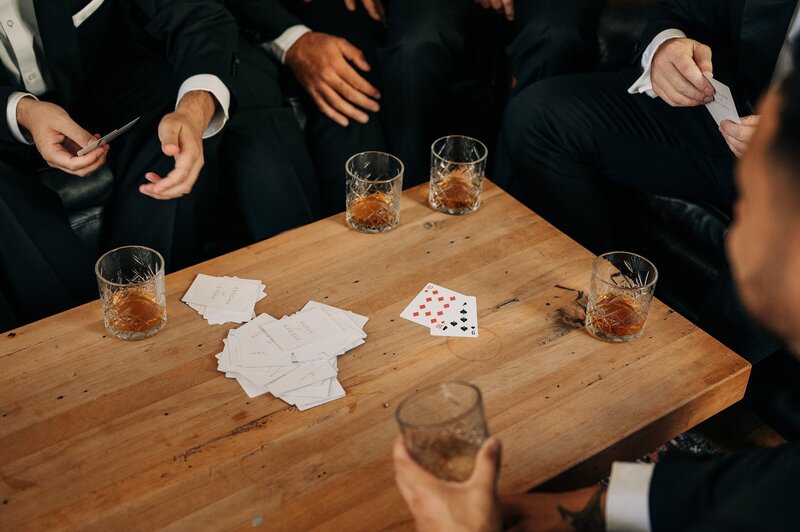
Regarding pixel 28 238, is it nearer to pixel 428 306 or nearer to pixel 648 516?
pixel 428 306

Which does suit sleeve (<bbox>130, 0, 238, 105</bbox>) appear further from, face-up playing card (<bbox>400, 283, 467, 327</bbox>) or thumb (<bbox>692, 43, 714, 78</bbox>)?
thumb (<bbox>692, 43, 714, 78</bbox>)

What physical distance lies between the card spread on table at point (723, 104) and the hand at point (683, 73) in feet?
0.15

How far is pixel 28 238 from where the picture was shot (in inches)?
77.1

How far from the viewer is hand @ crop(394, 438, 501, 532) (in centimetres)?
101

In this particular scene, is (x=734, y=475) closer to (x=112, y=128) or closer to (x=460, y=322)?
(x=460, y=322)

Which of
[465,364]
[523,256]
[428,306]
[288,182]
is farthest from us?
[288,182]

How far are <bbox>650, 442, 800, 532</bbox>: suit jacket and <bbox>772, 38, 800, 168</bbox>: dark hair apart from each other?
1.50 feet

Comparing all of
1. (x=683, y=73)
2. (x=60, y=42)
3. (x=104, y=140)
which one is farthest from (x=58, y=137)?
(x=683, y=73)

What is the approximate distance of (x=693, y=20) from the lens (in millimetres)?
2201

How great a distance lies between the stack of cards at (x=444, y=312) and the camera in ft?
5.03

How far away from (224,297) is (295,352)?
220 millimetres

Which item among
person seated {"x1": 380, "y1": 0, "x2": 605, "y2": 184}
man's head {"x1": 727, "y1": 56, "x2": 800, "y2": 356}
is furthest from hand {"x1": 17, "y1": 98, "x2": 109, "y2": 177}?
man's head {"x1": 727, "y1": 56, "x2": 800, "y2": 356}

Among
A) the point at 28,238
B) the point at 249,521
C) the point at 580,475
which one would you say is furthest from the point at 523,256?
the point at 28,238

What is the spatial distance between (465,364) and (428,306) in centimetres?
17
